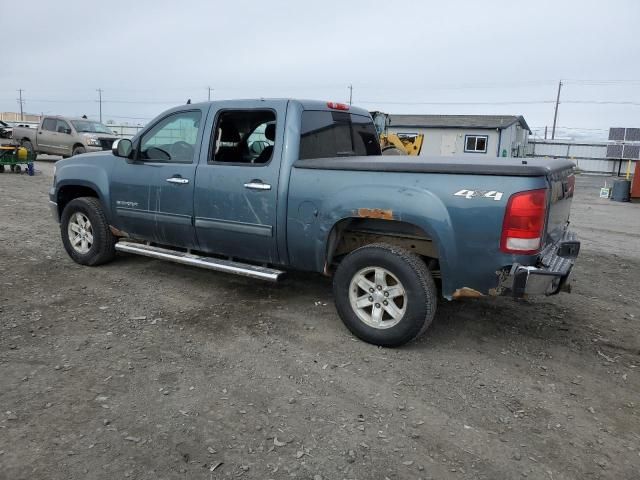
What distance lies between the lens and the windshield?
779 inches

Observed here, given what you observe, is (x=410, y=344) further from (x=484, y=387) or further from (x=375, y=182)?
(x=375, y=182)

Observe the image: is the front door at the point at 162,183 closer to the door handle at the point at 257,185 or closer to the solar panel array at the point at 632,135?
the door handle at the point at 257,185

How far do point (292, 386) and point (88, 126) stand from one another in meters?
19.8

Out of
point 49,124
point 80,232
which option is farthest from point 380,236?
point 49,124

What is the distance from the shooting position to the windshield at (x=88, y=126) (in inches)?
779

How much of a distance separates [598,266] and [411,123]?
95.4 ft

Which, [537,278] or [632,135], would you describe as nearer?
[537,278]

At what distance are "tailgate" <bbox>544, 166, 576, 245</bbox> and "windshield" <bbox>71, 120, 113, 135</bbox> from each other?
19552mm

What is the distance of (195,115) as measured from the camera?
5.14 meters

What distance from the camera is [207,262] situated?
4965mm

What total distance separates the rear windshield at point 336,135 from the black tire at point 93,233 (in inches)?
107

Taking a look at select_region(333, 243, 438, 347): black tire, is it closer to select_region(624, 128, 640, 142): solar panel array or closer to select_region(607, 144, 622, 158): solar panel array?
select_region(607, 144, 622, 158): solar panel array

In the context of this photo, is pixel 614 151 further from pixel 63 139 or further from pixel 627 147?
pixel 63 139

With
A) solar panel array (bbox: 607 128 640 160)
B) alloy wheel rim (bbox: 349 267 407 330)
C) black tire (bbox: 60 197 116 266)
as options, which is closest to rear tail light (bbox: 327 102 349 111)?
alloy wheel rim (bbox: 349 267 407 330)
